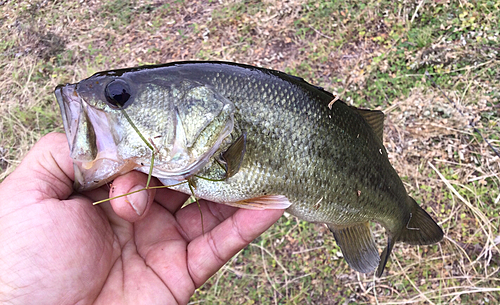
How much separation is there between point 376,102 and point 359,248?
6.45 ft

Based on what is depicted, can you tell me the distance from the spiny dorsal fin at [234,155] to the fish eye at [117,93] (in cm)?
57

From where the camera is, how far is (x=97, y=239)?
1.80m

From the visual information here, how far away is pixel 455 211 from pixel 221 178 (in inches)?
104

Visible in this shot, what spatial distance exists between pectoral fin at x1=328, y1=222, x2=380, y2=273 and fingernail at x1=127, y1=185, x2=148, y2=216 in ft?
4.05

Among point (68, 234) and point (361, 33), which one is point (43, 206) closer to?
point (68, 234)

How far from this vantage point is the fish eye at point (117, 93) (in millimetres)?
1591

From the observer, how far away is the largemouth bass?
1595mm

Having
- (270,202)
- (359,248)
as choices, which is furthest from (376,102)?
(270,202)

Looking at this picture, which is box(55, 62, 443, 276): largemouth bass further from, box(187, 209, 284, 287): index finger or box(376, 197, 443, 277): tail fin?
box(376, 197, 443, 277): tail fin

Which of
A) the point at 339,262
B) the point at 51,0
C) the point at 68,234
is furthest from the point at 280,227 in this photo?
the point at 51,0

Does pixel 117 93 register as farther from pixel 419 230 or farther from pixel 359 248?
pixel 419 230

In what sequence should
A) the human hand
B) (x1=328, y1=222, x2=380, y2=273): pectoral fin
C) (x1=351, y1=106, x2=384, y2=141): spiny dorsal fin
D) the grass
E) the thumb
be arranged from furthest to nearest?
the grass < (x1=328, y1=222, x2=380, y2=273): pectoral fin < (x1=351, y1=106, x2=384, y2=141): spiny dorsal fin < the thumb < the human hand

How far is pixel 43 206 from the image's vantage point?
1.69 m

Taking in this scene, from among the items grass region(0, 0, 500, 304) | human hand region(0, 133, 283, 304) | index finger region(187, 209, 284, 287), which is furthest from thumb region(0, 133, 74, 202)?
grass region(0, 0, 500, 304)
